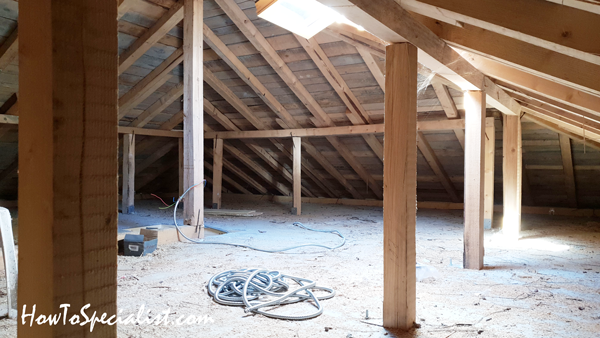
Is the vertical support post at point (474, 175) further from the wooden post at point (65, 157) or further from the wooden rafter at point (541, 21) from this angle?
the wooden post at point (65, 157)

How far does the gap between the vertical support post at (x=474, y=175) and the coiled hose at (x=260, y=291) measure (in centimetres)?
148

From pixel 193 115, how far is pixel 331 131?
2520 millimetres

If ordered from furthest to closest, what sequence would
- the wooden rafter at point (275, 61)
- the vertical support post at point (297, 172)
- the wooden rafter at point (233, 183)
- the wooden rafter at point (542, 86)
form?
1. the wooden rafter at point (233, 183)
2. the vertical support post at point (297, 172)
3. the wooden rafter at point (275, 61)
4. the wooden rafter at point (542, 86)

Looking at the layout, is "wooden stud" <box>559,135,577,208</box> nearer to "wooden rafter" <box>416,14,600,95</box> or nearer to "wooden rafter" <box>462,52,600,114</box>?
"wooden rafter" <box>462,52,600,114</box>

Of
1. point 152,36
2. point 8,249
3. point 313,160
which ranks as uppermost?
point 152,36

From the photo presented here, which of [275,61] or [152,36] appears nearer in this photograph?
[152,36]

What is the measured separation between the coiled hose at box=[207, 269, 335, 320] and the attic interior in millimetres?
31

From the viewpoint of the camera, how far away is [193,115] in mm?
4719

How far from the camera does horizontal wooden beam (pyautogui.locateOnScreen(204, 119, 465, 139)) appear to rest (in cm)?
576

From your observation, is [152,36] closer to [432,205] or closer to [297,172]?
[297,172]

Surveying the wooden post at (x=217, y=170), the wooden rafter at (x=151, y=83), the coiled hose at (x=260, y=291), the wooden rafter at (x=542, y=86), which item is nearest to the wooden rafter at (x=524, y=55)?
the wooden rafter at (x=542, y=86)

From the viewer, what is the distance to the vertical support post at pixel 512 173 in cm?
493

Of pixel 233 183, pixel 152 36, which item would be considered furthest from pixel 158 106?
pixel 233 183

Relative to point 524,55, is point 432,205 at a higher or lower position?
lower
